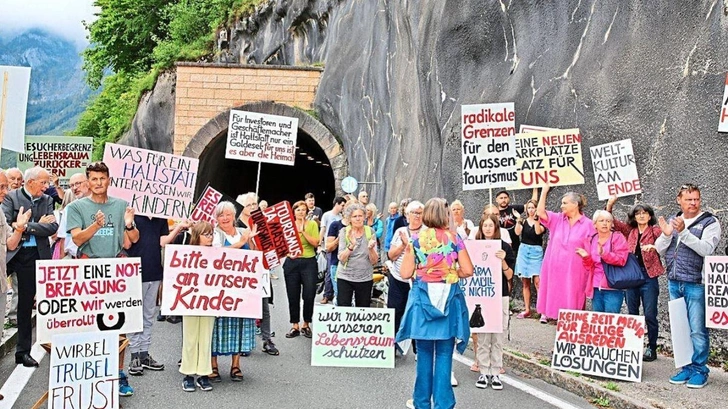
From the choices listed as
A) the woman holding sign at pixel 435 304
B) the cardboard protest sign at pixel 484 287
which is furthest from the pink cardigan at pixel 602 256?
the woman holding sign at pixel 435 304

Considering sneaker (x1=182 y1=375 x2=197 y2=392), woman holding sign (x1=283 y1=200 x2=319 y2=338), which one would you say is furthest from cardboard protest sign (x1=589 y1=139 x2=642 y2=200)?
sneaker (x1=182 y1=375 x2=197 y2=392)

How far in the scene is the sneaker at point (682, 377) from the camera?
28.4 feet

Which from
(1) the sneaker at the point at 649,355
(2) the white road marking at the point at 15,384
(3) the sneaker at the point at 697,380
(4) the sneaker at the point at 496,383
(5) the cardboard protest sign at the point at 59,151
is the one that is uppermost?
(5) the cardboard protest sign at the point at 59,151

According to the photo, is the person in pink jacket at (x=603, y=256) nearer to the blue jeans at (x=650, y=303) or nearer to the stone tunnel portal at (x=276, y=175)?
the blue jeans at (x=650, y=303)

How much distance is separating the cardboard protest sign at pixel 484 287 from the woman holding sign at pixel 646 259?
169 centimetres

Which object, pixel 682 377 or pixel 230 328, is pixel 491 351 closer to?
pixel 682 377

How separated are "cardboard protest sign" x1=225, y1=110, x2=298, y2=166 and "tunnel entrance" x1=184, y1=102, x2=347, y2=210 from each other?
8.11 metres

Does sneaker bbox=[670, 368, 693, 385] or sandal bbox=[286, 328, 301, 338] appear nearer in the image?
sneaker bbox=[670, 368, 693, 385]

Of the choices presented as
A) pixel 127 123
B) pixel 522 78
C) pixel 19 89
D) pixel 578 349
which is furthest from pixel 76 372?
pixel 127 123

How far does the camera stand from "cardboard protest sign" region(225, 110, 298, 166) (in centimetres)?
1861

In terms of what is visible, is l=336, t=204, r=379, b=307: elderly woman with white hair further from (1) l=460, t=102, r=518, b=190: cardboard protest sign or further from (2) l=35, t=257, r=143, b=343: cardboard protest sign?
(2) l=35, t=257, r=143, b=343: cardboard protest sign


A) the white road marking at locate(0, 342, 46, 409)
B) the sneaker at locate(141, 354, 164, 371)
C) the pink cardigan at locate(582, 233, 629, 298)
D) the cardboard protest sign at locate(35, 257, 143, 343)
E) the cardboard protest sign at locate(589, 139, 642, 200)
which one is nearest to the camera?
the cardboard protest sign at locate(35, 257, 143, 343)

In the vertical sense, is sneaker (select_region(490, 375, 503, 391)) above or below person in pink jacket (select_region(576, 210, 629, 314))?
below

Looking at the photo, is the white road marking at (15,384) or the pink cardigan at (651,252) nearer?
the white road marking at (15,384)
